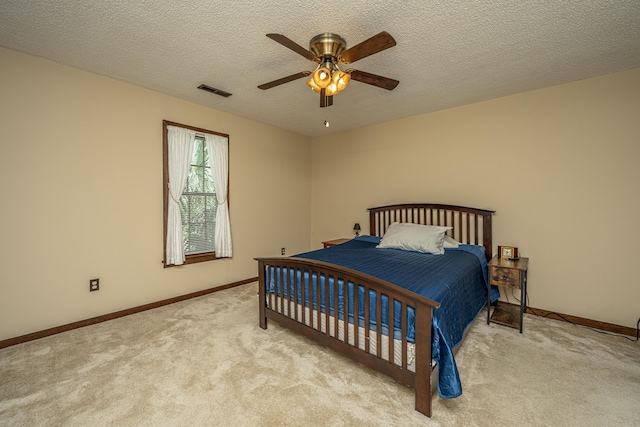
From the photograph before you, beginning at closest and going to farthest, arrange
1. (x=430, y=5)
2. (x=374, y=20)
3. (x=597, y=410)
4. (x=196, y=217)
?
(x=597, y=410)
(x=430, y=5)
(x=374, y=20)
(x=196, y=217)

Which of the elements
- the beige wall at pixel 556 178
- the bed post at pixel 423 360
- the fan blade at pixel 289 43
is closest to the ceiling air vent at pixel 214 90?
the fan blade at pixel 289 43

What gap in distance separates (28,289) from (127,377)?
4.87 ft

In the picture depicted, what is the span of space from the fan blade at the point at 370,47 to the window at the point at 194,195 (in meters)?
2.43

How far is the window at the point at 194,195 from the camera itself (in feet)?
11.2

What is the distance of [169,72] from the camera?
9.17 ft

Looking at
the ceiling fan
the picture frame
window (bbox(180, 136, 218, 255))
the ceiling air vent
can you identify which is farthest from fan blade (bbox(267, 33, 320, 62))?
the picture frame

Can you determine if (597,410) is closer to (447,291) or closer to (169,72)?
(447,291)

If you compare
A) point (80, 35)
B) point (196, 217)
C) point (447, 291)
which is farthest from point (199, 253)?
point (447, 291)

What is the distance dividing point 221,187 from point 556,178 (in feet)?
13.6

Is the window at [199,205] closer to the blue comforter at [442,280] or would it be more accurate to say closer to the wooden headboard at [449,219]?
the blue comforter at [442,280]

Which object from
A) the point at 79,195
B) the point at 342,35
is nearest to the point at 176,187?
the point at 79,195

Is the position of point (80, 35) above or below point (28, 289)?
above

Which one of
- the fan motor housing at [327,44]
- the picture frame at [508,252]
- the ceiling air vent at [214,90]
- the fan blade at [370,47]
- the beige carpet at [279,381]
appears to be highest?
the ceiling air vent at [214,90]

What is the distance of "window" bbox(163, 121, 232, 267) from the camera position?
343cm
